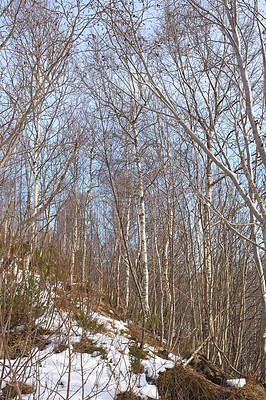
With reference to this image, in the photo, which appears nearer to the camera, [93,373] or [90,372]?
[90,372]

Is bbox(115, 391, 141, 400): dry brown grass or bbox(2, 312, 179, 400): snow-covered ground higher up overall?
bbox(2, 312, 179, 400): snow-covered ground

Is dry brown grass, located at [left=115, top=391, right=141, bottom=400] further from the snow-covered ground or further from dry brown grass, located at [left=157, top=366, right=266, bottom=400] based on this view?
dry brown grass, located at [left=157, top=366, right=266, bottom=400]

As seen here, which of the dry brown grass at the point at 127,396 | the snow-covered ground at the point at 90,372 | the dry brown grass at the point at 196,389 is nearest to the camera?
the snow-covered ground at the point at 90,372

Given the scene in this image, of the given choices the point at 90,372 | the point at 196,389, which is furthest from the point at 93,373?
the point at 196,389

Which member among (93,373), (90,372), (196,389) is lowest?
(196,389)

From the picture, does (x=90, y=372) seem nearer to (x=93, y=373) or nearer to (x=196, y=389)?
(x=93, y=373)

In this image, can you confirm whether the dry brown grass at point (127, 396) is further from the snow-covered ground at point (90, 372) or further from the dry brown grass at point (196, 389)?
the dry brown grass at point (196, 389)

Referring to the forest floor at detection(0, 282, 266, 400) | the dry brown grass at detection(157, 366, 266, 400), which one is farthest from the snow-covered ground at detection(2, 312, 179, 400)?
the dry brown grass at detection(157, 366, 266, 400)

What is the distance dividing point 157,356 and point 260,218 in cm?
326

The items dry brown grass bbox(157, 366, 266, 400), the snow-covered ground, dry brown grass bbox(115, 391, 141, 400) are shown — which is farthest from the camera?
dry brown grass bbox(157, 366, 266, 400)

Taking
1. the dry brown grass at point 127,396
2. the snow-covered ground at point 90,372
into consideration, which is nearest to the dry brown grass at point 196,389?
the snow-covered ground at point 90,372

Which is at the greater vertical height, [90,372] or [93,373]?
[90,372]

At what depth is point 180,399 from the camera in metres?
3.02

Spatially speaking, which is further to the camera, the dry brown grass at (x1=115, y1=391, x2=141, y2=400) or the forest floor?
the dry brown grass at (x1=115, y1=391, x2=141, y2=400)
